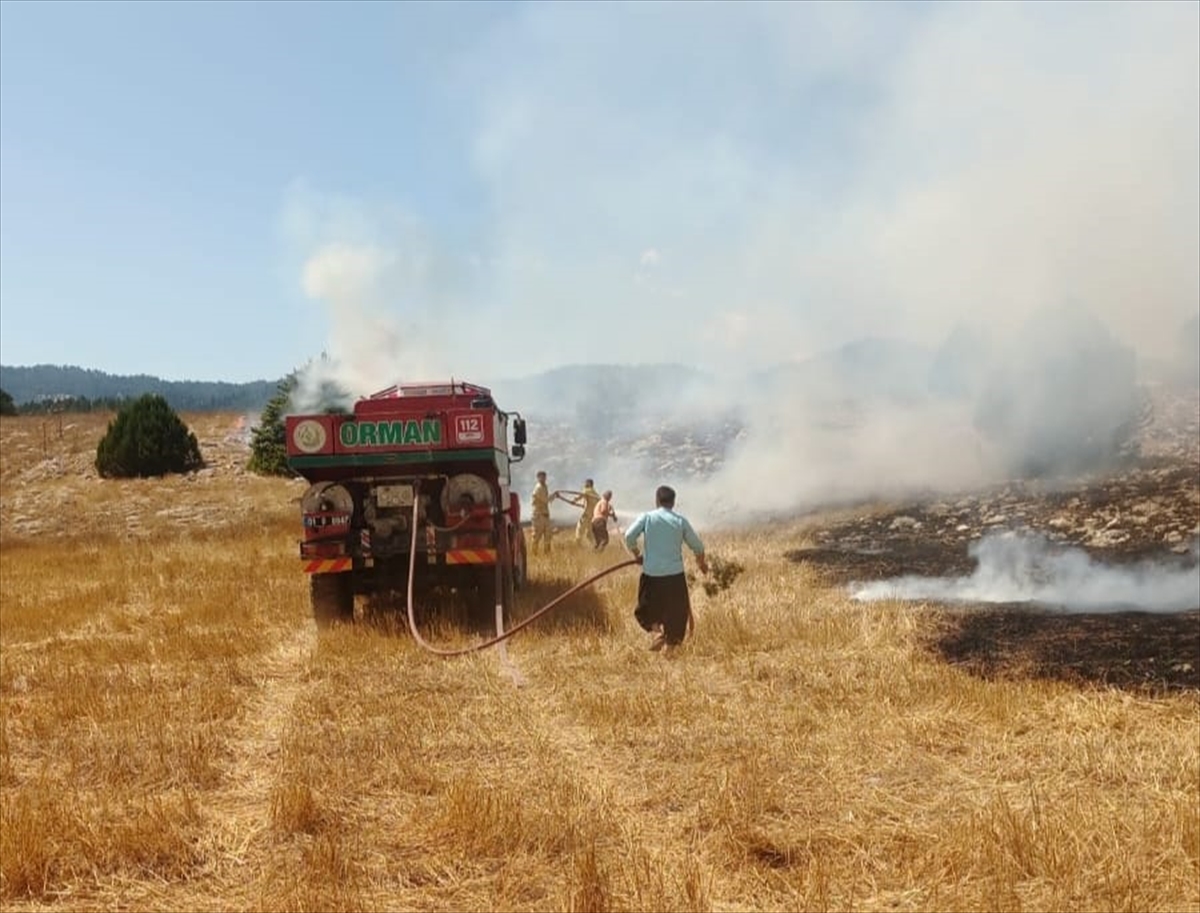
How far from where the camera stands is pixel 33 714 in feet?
23.8

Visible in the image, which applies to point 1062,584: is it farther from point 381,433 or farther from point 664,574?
point 381,433

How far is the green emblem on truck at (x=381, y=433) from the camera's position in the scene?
10852 mm

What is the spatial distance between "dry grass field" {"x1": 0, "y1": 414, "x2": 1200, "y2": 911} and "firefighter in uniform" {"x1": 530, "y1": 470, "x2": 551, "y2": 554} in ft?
24.0

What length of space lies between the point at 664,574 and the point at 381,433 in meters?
3.69

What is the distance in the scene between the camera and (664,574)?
9062 mm

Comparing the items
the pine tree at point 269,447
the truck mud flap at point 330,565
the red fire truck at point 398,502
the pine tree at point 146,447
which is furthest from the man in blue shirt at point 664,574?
the pine tree at point 146,447

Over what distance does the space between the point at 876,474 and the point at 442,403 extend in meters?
14.1

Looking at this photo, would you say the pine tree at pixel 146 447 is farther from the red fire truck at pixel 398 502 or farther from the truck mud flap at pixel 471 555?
the truck mud flap at pixel 471 555

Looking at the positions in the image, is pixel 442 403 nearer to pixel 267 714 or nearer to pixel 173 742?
pixel 267 714

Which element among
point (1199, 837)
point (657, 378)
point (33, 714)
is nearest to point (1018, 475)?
point (1199, 837)

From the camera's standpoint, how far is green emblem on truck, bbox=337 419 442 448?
1085 centimetres

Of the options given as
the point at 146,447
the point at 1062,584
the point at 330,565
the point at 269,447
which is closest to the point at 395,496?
the point at 330,565

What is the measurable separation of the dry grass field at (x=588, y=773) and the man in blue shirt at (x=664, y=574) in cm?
35

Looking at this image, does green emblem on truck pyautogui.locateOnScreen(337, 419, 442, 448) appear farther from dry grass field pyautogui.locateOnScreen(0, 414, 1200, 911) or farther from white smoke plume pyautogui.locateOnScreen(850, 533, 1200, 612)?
white smoke plume pyautogui.locateOnScreen(850, 533, 1200, 612)
